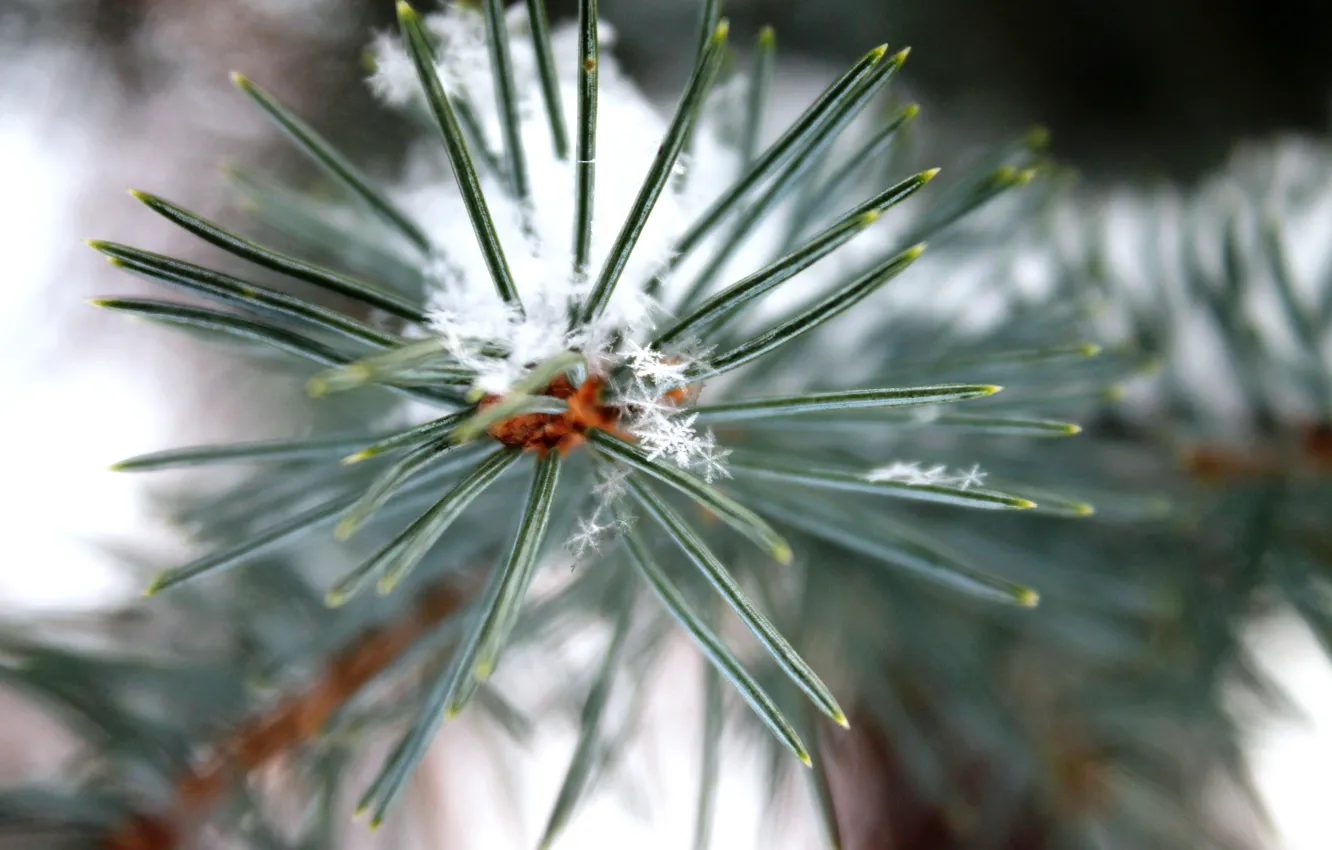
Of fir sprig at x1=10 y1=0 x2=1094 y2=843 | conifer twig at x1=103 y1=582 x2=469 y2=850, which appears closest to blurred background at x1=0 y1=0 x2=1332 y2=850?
conifer twig at x1=103 y1=582 x2=469 y2=850

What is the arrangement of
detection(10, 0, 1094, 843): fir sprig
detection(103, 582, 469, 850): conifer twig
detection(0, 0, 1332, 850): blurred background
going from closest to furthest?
detection(10, 0, 1094, 843): fir sprig, detection(103, 582, 469, 850): conifer twig, detection(0, 0, 1332, 850): blurred background

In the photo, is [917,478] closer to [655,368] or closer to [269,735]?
[655,368]

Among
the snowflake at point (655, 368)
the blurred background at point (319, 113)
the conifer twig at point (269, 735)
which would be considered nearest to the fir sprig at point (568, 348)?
the snowflake at point (655, 368)

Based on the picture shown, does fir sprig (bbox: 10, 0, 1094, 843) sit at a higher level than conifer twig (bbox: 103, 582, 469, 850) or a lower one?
higher

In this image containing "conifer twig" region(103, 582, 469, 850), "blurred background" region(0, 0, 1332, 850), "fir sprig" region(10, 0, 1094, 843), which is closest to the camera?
"fir sprig" region(10, 0, 1094, 843)

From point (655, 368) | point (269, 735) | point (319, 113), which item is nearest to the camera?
point (655, 368)

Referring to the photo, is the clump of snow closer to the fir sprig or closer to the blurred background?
the fir sprig

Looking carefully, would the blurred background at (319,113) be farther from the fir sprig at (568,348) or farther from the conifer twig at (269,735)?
the fir sprig at (568,348)

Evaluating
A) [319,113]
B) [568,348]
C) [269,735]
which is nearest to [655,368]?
[568,348]

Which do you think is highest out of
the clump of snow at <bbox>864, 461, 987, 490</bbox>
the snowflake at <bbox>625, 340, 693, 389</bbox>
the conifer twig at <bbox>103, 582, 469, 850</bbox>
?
the snowflake at <bbox>625, 340, 693, 389</bbox>
